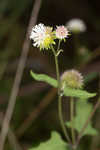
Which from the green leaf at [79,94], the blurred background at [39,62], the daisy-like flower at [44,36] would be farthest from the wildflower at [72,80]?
the blurred background at [39,62]

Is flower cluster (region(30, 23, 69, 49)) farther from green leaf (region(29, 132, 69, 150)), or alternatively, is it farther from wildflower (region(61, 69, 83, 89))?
green leaf (region(29, 132, 69, 150))

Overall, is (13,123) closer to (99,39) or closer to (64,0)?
(99,39)

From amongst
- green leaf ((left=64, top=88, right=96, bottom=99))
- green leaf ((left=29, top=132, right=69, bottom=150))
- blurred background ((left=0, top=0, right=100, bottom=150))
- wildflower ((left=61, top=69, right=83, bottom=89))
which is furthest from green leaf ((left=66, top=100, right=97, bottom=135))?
blurred background ((left=0, top=0, right=100, bottom=150))

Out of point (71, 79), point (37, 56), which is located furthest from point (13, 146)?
point (37, 56)

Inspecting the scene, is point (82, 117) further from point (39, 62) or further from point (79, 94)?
point (39, 62)

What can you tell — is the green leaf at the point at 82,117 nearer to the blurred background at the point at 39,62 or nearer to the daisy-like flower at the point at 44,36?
the blurred background at the point at 39,62

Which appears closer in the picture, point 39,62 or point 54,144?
point 54,144

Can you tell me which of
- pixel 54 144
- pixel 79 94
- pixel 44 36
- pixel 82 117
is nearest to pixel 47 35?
pixel 44 36

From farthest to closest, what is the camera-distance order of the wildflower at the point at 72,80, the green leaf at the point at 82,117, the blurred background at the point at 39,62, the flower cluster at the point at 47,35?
1. the blurred background at the point at 39,62
2. the green leaf at the point at 82,117
3. the wildflower at the point at 72,80
4. the flower cluster at the point at 47,35
